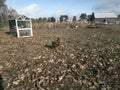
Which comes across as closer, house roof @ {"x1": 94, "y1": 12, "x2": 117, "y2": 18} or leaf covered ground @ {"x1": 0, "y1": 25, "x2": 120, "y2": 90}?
leaf covered ground @ {"x1": 0, "y1": 25, "x2": 120, "y2": 90}

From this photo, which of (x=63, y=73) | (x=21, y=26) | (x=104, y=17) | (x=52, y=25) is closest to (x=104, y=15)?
(x=104, y=17)

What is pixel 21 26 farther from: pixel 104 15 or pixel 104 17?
pixel 104 15

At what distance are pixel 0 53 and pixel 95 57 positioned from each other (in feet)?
22.6

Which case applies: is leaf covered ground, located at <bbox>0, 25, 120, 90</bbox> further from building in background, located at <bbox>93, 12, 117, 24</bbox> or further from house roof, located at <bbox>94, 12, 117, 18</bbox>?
house roof, located at <bbox>94, 12, 117, 18</bbox>

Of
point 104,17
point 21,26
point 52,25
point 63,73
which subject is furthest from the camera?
point 104,17

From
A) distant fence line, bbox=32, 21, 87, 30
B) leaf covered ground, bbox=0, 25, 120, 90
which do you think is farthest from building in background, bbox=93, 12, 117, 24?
leaf covered ground, bbox=0, 25, 120, 90

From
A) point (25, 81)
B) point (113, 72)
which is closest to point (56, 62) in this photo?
point (25, 81)

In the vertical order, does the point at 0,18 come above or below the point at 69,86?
above

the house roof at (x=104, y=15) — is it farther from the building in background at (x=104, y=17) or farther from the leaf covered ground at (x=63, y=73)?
the leaf covered ground at (x=63, y=73)

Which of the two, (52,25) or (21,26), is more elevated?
(21,26)

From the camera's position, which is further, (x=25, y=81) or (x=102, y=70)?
(x=102, y=70)

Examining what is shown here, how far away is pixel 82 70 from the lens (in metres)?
8.25

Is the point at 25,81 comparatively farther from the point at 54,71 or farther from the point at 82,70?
the point at 82,70

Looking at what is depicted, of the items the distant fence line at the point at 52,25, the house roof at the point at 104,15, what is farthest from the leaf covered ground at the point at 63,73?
the house roof at the point at 104,15
